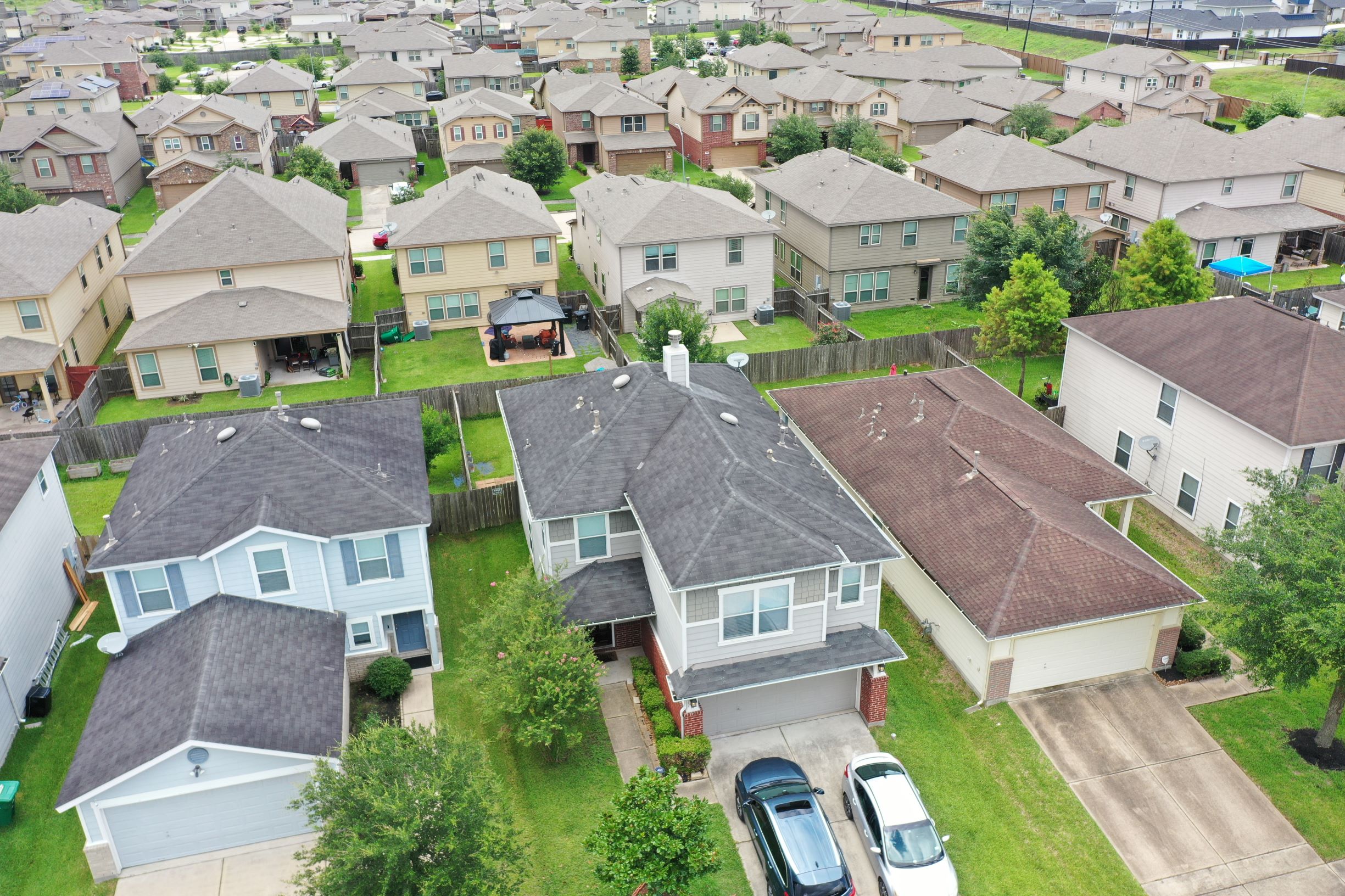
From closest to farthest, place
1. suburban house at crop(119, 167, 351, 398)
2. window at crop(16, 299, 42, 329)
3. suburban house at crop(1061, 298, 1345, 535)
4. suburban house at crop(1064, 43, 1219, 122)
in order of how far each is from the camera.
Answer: suburban house at crop(1061, 298, 1345, 535) < window at crop(16, 299, 42, 329) < suburban house at crop(119, 167, 351, 398) < suburban house at crop(1064, 43, 1219, 122)

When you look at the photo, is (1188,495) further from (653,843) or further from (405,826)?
(405,826)

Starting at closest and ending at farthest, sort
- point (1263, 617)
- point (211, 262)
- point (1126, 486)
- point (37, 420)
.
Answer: point (1263, 617) → point (1126, 486) → point (37, 420) → point (211, 262)

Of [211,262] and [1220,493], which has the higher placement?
[211,262]

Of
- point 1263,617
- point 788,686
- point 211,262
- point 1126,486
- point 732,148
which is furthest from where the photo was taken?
point 732,148

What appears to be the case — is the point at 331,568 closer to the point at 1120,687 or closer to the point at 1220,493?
the point at 1120,687

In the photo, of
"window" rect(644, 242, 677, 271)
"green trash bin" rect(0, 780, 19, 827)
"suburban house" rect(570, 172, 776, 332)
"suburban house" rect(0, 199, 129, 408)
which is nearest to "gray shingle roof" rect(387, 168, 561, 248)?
"suburban house" rect(570, 172, 776, 332)

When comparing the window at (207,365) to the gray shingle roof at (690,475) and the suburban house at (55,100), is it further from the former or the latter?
the suburban house at (55,100)

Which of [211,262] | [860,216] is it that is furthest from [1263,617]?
[211,262]

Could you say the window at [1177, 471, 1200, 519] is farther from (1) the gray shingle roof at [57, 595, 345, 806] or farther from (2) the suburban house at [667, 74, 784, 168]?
(2) the suburban house at [667, 74, 784, 168]
